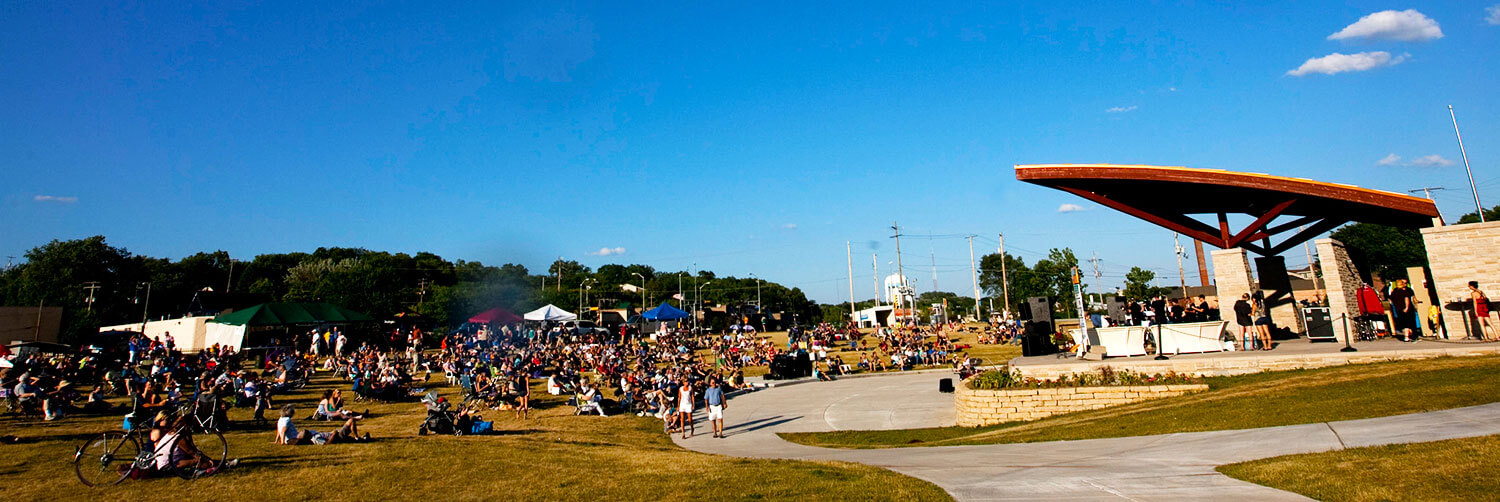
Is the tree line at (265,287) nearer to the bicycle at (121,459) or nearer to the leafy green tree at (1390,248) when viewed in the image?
the bicycle at (121,459)

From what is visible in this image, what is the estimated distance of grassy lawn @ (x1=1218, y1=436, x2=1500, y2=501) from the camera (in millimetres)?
6480

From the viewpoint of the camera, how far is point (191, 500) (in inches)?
365

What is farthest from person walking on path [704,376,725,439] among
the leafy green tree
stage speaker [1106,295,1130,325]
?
the leafy green tree

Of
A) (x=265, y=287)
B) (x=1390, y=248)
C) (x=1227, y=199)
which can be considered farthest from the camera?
(x=265, y=287)

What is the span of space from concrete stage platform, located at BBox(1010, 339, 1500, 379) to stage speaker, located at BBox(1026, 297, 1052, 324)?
3982 millimetres

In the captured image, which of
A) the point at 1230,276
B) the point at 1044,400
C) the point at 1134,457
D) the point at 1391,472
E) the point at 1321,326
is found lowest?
the point at 1134,457

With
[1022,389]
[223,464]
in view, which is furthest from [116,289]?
[1022,389]

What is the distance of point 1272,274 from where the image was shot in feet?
66.4

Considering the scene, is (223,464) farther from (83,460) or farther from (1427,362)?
(1427,362)

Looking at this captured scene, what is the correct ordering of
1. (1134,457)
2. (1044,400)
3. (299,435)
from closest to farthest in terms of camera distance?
(1134,457) → (299,435) → (1044,400)

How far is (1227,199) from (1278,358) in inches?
305

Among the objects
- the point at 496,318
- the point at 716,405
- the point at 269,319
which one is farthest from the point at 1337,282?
the point at 496,318

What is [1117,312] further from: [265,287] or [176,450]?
[265,287]

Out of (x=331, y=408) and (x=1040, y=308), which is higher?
(x=1040, y=308)
